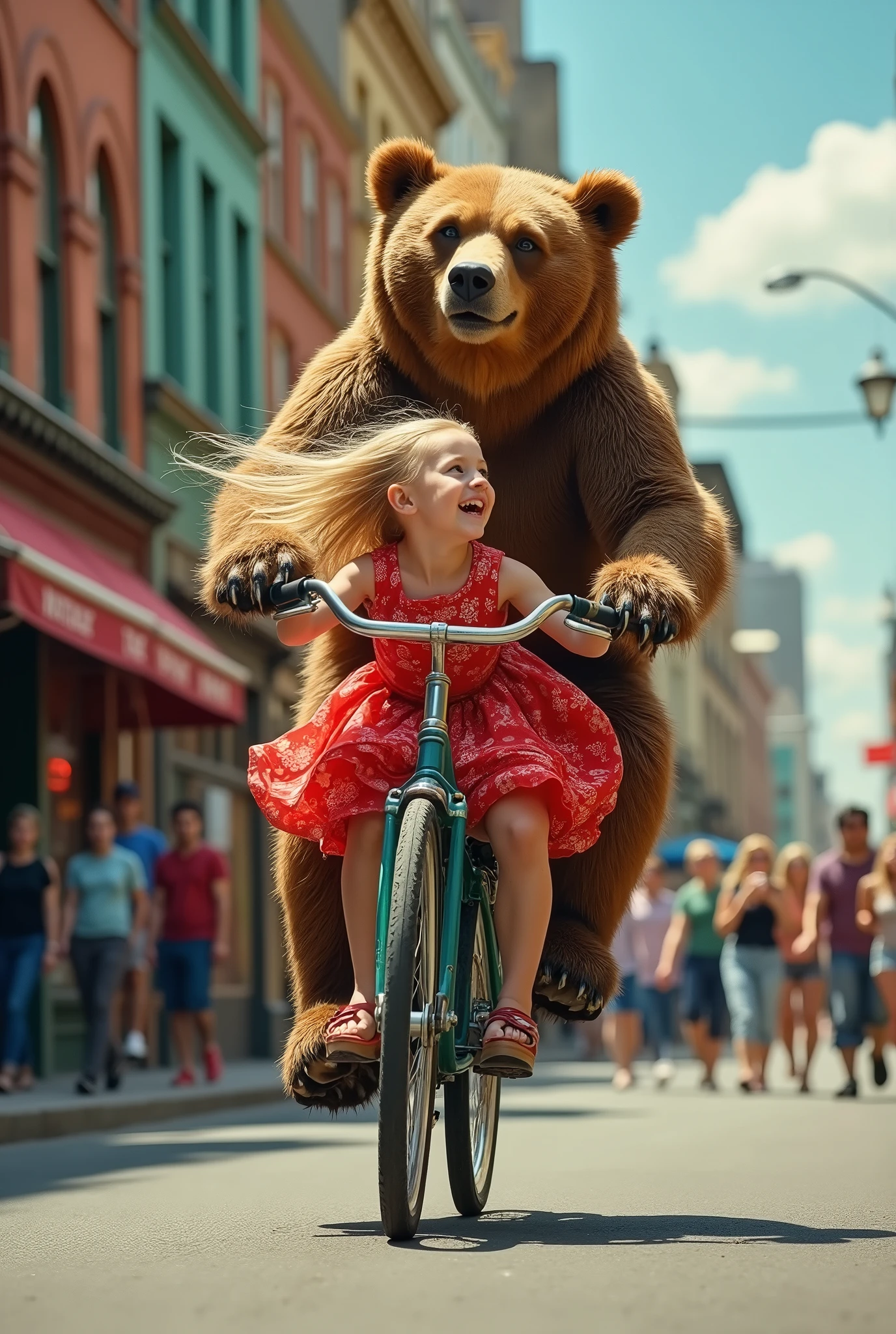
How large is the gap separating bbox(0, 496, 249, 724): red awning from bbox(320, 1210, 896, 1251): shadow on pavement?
695 cm

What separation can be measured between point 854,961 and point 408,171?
8821 millimetres

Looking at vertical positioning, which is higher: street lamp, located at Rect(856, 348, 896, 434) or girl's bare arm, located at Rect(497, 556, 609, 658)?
street lamp, located at Rect(856, 348, 896, 434)

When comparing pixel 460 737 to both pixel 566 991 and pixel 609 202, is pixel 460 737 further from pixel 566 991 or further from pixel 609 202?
pixel 609 202

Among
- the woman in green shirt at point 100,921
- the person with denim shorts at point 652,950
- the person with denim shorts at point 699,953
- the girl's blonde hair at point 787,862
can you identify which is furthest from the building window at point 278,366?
the woman in green shirt at point 100,921

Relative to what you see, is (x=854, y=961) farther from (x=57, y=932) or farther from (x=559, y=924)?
(x=559, y=924)

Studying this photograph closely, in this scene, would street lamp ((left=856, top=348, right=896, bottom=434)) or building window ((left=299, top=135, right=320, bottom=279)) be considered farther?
building window ((left=299, top=135, right=320, bottom=279))

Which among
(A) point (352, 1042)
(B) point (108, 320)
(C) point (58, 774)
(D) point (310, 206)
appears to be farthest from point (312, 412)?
(D) point (310, 206)

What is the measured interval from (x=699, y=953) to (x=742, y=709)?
187ft

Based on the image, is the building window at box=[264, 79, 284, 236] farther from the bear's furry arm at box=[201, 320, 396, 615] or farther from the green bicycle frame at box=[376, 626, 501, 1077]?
the green bicycle frame at box=[376, 626, 501, 1077]

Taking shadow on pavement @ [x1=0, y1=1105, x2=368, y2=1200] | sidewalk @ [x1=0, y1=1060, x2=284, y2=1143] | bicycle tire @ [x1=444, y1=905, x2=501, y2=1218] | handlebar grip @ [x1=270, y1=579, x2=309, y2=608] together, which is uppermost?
handlebar grip @ [x1=270, y1=579, x2=309, y2=608]

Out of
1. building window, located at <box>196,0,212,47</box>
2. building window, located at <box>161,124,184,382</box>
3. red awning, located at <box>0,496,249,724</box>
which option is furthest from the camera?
building window, located at <box>196,0,212,47</box>

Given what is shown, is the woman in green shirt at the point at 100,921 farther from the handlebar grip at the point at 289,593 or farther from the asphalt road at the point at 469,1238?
the handlebar grip at the point at 289,593

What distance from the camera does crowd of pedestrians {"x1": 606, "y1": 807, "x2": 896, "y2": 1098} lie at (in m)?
13.7

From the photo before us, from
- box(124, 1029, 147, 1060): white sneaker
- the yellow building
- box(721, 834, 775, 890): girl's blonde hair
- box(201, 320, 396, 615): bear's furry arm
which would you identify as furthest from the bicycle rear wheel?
the yellow building
